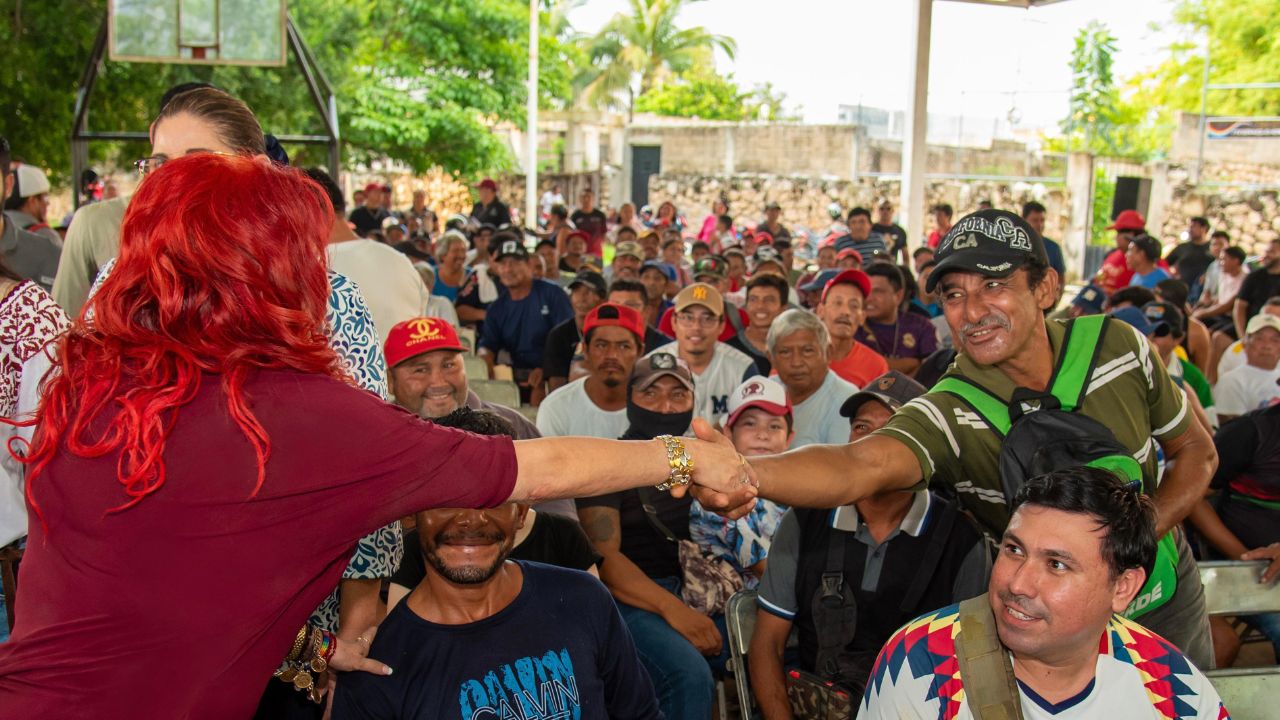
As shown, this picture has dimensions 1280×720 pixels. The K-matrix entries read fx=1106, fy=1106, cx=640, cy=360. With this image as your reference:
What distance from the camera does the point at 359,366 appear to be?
2527 mm

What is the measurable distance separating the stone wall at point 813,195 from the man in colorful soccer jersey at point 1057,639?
69.3 ft

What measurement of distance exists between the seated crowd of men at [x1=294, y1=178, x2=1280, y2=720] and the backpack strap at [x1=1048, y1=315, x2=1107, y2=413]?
0.02 metres

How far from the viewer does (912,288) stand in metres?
8.58

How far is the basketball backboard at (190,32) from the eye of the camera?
1068cm

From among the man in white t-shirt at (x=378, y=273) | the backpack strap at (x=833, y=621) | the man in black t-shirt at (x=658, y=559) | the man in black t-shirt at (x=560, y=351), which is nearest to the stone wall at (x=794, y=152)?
the man in black t-shirt at (x=560, y=351)

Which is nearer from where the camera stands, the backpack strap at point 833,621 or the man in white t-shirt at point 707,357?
the backpack strap at point 833,621

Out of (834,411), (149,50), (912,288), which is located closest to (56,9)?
(149,50)

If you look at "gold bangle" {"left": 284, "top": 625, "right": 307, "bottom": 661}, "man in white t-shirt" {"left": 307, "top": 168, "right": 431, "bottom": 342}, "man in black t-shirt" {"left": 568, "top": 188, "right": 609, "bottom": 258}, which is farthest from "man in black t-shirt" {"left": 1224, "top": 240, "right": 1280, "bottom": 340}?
"gold bangle" {"left": 284, "top": 625, "right": 307, "bottom": 661}

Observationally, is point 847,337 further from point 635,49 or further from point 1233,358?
point 635,49

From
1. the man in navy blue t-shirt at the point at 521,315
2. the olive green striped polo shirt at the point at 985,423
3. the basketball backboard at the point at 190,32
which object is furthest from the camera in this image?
the basketball backboard at the point at 190,32

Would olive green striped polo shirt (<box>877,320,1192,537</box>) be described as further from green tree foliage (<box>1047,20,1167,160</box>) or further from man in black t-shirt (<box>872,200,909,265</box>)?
green tree foliage (<box>1047,20,1167,160</box>)

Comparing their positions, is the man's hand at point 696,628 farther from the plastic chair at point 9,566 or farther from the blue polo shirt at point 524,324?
the blue polo shirt at point 524,324

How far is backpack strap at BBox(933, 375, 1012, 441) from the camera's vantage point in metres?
2.81

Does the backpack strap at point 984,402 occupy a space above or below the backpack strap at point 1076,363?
below
